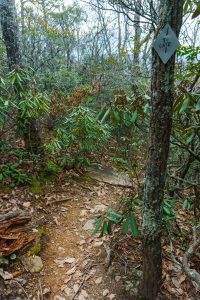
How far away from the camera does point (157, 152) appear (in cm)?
170

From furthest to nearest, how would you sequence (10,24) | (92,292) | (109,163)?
(109,163), (10,24), (92,292)

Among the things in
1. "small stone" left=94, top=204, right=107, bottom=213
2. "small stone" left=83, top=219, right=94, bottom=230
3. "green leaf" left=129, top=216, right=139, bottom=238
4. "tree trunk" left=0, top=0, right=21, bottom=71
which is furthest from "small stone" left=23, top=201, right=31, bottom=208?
"tree trunk" left=0, top=0, right=21, bottom=71

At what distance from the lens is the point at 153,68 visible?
153cm

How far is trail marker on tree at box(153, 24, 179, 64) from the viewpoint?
141 centimetres

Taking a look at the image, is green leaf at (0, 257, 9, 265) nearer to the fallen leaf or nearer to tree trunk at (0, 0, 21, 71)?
the fallen leaf

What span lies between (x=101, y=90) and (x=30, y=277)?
19.4ft

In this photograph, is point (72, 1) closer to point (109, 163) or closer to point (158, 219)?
point (109, 163)

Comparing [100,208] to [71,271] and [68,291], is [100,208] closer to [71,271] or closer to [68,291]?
[71,271]

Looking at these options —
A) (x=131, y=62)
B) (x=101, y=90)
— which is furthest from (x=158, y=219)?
(x=131, y=62)

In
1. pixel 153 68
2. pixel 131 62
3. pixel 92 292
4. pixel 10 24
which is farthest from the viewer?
pixel 131 62

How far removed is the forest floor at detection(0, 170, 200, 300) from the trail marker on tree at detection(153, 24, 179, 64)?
2.13m

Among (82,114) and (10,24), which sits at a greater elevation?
(10,24)

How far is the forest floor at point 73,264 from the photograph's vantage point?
2357 millimetres

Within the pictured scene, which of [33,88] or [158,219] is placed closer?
[158,219]
